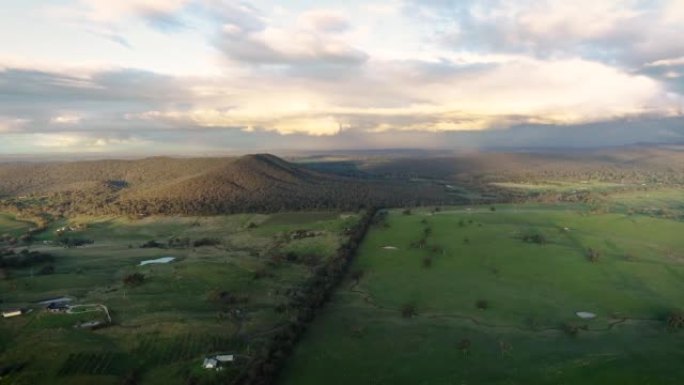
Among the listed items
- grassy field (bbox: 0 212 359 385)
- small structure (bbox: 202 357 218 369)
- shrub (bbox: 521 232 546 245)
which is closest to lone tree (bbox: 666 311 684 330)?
shrub (bbox: 521 232 546 245)

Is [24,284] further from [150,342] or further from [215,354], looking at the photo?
[215,354]

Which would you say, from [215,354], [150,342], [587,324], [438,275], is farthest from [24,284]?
[587,324]

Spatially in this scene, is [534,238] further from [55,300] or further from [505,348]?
[55,300]

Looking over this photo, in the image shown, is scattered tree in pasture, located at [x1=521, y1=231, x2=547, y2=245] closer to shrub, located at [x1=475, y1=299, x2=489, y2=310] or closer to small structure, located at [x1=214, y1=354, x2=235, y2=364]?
shrub, located at [x1=475, y1=299, x2=489, y2=310]

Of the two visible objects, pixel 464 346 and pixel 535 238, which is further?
pixel 535 238

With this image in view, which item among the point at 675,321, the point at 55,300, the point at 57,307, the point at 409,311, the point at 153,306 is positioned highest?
the point at 57,307

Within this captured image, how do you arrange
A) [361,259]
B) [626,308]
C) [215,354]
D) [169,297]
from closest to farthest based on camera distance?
[215,354], [626,308], [169,297], [361,259]

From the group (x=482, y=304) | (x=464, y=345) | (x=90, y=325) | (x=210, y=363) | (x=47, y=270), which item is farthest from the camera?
(x=47, y=270)

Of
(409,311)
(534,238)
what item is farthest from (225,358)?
(534,238)
